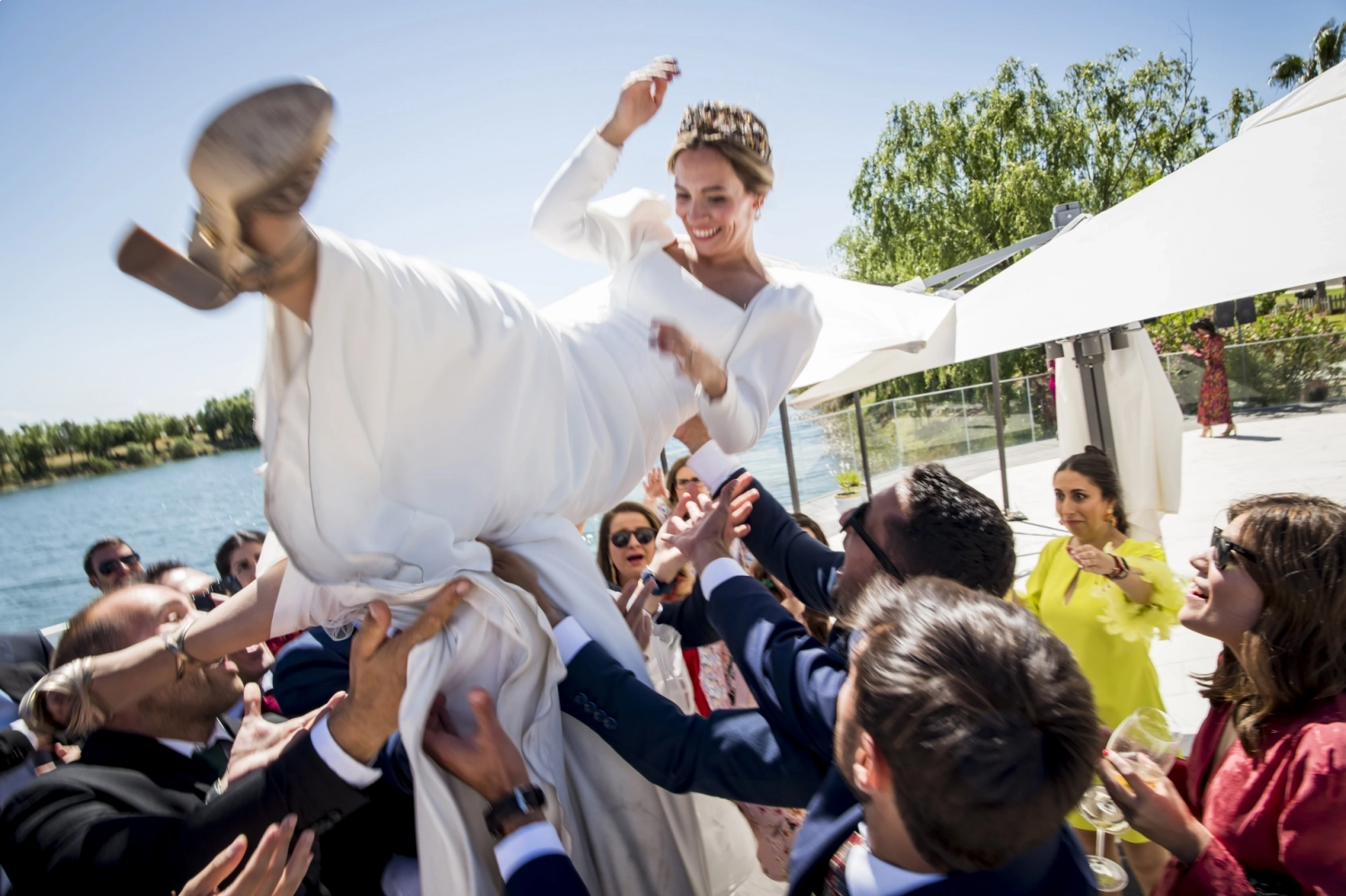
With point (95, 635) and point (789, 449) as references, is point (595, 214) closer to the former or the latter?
point (95, 635)

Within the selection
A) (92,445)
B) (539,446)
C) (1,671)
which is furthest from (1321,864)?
(92,445)

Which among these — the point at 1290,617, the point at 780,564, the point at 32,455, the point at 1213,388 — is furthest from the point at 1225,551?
the point at 1213,388

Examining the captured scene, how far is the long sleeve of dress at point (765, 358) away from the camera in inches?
75.3

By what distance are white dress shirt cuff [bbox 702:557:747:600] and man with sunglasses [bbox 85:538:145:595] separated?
→ 390 centimetres

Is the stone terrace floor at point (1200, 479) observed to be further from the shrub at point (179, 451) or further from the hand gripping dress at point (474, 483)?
the shrub at point (179, 451)

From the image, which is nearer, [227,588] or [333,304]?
[333,304]

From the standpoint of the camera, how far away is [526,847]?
135 cm

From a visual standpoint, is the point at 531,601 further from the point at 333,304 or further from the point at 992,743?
the point at 992,743

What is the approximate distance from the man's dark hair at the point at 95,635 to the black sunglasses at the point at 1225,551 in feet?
9.01

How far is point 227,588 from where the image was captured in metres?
4.12

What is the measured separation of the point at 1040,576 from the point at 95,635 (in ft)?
11.5

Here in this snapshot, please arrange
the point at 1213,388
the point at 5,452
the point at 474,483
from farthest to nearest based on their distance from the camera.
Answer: the point at 1213,388, the point at 5,452, the point at 474,483

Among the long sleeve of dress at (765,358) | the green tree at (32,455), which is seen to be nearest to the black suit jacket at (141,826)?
the long sleeve of dress at (765,358)

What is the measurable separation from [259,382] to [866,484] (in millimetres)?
10402
